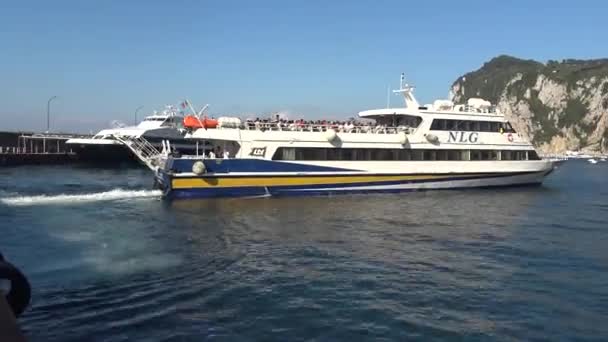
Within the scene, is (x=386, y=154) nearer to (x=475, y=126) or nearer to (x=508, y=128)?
(x=475, y=126)

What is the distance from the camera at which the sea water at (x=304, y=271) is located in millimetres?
9789

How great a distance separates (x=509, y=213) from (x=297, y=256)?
500 inches

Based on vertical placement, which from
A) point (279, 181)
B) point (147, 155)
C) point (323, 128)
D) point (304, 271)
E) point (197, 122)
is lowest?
point (304, 271)

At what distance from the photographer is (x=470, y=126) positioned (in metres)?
32.2

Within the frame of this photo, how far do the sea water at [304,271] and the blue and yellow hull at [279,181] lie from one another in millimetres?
1876

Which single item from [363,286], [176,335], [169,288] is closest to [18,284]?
[176,335]

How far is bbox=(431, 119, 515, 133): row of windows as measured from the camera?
31.3 metres

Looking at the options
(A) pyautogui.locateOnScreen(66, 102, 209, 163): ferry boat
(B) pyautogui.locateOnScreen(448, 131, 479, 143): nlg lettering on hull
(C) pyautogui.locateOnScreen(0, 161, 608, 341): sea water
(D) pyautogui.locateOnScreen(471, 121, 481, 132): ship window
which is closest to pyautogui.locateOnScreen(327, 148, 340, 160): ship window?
(C) pyautogui.locateOnScreen(0, 161, 608, 341): sea water

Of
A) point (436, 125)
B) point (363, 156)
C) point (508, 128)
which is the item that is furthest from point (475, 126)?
point (363, 156)

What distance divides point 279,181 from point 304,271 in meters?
14.5

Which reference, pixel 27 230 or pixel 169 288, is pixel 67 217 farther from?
pixel 169 288

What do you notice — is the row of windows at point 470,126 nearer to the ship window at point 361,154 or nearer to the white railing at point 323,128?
the white railing at point 323,128

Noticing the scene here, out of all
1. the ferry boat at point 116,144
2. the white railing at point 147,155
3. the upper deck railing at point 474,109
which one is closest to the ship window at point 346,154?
Result: the upper deck railing at point 474,109

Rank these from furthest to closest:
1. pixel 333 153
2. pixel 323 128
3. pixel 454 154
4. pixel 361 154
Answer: pixel 454 154, pixel 323 128, pixel 361 154, pixel 333 153
